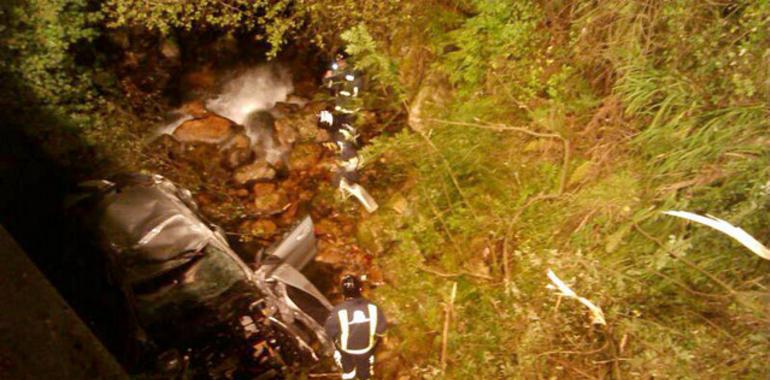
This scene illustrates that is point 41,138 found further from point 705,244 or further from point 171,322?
point 705,244

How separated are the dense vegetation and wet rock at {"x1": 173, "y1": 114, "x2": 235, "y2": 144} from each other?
2.78ft

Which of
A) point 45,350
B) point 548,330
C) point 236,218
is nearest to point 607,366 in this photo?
point 548,330

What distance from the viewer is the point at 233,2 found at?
6668mm

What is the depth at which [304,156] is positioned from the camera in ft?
23.9

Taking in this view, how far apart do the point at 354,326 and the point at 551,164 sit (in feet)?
8.10

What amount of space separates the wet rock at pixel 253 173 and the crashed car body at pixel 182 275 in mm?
1935

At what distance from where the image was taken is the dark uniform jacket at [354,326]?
14.5 feet

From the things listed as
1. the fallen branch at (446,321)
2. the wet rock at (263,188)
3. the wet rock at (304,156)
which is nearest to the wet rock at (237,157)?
the wet rock at (263,188)

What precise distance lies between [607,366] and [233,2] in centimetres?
635

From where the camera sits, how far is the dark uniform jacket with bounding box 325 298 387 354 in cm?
441

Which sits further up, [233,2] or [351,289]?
[233,2]

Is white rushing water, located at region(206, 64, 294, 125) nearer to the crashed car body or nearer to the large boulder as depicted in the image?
the large boulder

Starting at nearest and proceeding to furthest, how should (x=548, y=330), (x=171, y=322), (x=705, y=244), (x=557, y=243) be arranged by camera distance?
(x=705, y=244) → (x=548, y=330) → (x=557, y=243) → (x=171, y=322)

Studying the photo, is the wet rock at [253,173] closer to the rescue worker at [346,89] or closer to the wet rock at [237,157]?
the wet rock at [237,157]
